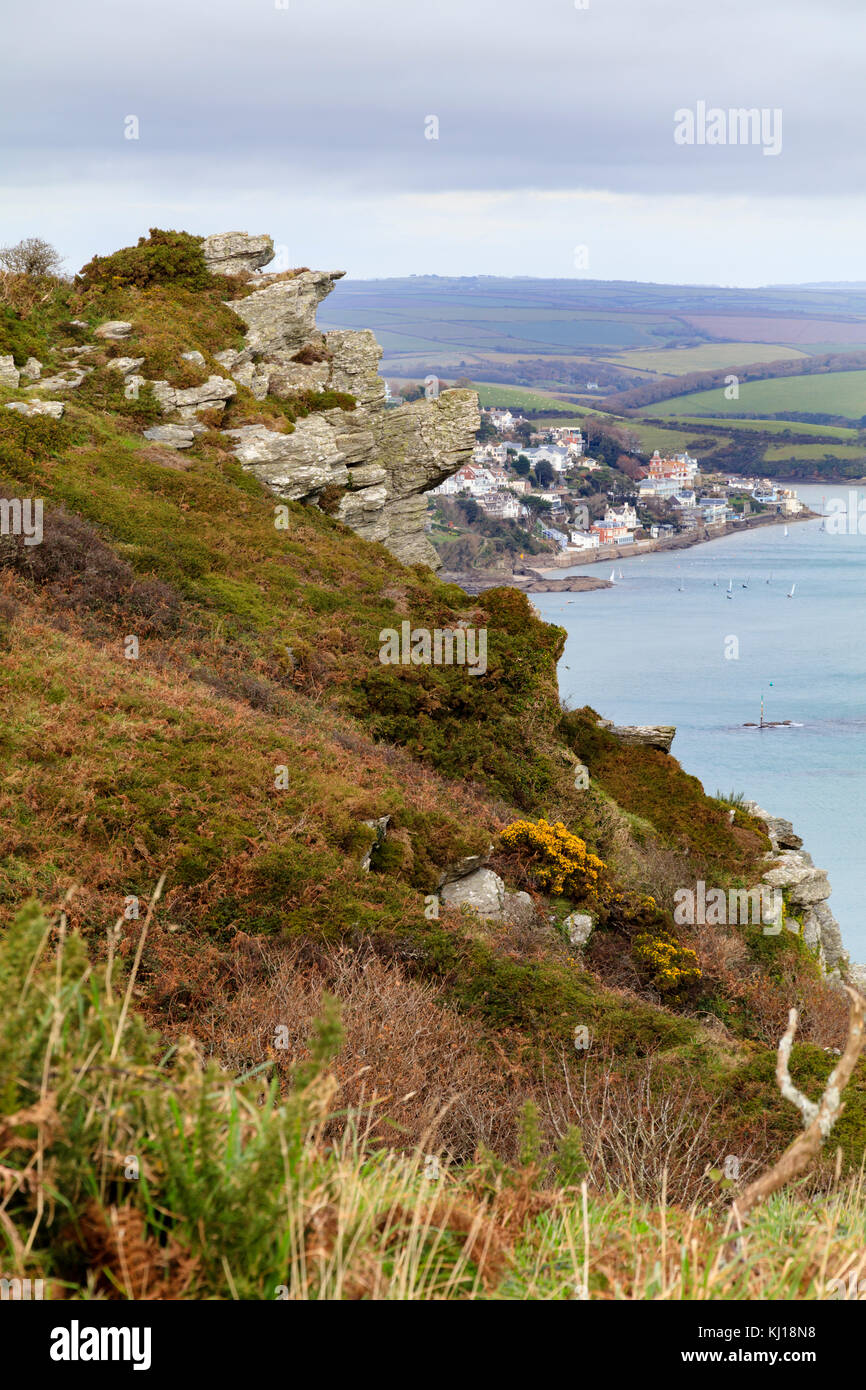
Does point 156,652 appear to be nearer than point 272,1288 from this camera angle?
No

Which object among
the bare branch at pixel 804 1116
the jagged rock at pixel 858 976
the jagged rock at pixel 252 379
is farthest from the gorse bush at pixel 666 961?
the jagged rock at pixel 252 379

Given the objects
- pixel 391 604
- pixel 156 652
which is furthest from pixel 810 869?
pixel 156 652

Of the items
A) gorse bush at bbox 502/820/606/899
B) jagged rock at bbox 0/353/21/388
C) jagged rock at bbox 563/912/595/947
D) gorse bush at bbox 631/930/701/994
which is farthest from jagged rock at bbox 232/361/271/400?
gorse bush at bbox 631/930/701/994

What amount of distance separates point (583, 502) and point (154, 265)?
446 ft

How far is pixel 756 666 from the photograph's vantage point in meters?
99.2

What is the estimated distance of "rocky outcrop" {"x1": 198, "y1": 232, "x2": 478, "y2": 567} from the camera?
26.3m

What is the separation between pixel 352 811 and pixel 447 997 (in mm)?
2783

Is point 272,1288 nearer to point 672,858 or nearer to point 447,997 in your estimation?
point 447,997

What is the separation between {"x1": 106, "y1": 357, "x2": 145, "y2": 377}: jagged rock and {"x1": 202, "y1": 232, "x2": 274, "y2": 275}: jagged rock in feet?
20.7

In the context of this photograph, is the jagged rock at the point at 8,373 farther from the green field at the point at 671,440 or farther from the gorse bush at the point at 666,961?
the green field at the point at 671,440

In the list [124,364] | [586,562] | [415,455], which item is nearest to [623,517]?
[586,562]

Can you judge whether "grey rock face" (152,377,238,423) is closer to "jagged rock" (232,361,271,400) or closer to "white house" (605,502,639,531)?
"jagged rock" (232,361,271,400)

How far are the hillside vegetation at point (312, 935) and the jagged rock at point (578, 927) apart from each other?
0.84 ft

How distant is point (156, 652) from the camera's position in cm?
1455
